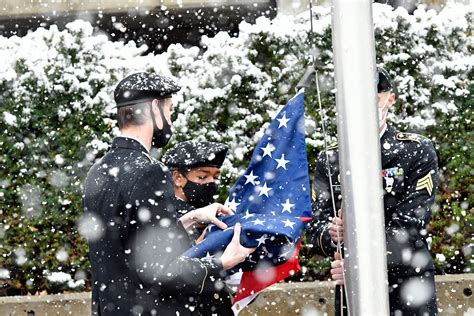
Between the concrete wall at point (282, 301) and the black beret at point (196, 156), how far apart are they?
214 cm

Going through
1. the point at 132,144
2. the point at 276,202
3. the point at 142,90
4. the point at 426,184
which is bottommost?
the point at 426,184

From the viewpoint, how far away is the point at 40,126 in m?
6.58

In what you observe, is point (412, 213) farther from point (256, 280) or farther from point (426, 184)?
point (256, 280)

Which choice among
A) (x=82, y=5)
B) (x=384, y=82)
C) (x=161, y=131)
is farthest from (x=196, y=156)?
(x=82, y=5)

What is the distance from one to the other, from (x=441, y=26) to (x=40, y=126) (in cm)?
326

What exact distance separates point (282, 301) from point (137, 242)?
10.6 feet

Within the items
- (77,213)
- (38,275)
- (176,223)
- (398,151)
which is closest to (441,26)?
(398,151)

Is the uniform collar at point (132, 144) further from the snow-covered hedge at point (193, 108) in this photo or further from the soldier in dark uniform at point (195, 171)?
the snow-covered hedge at point (193, 108)

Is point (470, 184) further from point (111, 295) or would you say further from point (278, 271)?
point (111, 295)

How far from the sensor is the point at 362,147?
2912 mm

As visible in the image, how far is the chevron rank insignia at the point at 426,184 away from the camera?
419 centimetres

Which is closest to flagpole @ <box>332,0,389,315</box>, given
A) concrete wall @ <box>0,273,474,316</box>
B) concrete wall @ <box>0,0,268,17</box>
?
concrete wall @ <box>0,273,474,316</box>

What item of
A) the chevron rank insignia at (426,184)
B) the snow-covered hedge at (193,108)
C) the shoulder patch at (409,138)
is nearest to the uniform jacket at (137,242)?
the chevron rank insignia at (426,184)

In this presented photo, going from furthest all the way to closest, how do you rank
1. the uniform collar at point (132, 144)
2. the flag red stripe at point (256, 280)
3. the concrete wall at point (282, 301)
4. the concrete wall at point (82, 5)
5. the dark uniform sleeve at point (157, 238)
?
the concrete wall at point (82, 5)
the concrete wall at point (282, 301)
the flag red stripe at point (256, 280)
the uniform collar at point (132, 144)
the dark uniform sleeve at point (157, 238)
